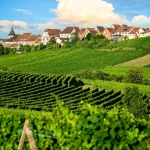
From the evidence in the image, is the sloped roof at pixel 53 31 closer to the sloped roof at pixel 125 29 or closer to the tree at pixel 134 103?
the sloped roof at pixel 125 29

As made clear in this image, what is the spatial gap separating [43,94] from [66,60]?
53.3m

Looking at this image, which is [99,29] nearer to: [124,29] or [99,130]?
[124,29]

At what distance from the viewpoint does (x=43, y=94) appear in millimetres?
44406

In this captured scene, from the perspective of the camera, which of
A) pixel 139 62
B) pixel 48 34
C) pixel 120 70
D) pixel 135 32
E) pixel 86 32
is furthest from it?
pixel 48 34

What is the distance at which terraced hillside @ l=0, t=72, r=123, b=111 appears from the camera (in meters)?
36.5

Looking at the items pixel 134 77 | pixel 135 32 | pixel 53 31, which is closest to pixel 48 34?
pixel 53 31

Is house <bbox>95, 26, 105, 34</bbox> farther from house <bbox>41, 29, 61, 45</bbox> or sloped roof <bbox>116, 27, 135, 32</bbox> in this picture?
house <bbox>41, 29, 61, 45</bbox>

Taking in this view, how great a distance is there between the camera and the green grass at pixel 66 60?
289 feet

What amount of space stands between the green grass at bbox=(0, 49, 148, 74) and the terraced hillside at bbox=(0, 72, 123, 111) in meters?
26.8

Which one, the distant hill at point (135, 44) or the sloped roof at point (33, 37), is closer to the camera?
the distant hill at point (135, 44)

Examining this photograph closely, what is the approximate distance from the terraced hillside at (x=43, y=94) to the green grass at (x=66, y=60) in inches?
1056

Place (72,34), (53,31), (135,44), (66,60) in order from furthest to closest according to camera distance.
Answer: (53,31) < (72,34) < (135,44) < (66,60)

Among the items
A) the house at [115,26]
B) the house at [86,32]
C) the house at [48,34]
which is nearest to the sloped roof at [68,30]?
the house at [48,34]

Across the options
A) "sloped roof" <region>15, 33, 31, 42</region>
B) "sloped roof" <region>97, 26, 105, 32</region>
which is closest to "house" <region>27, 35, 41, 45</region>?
"sloped roof" <region>15, 33, 31, 42</region>
